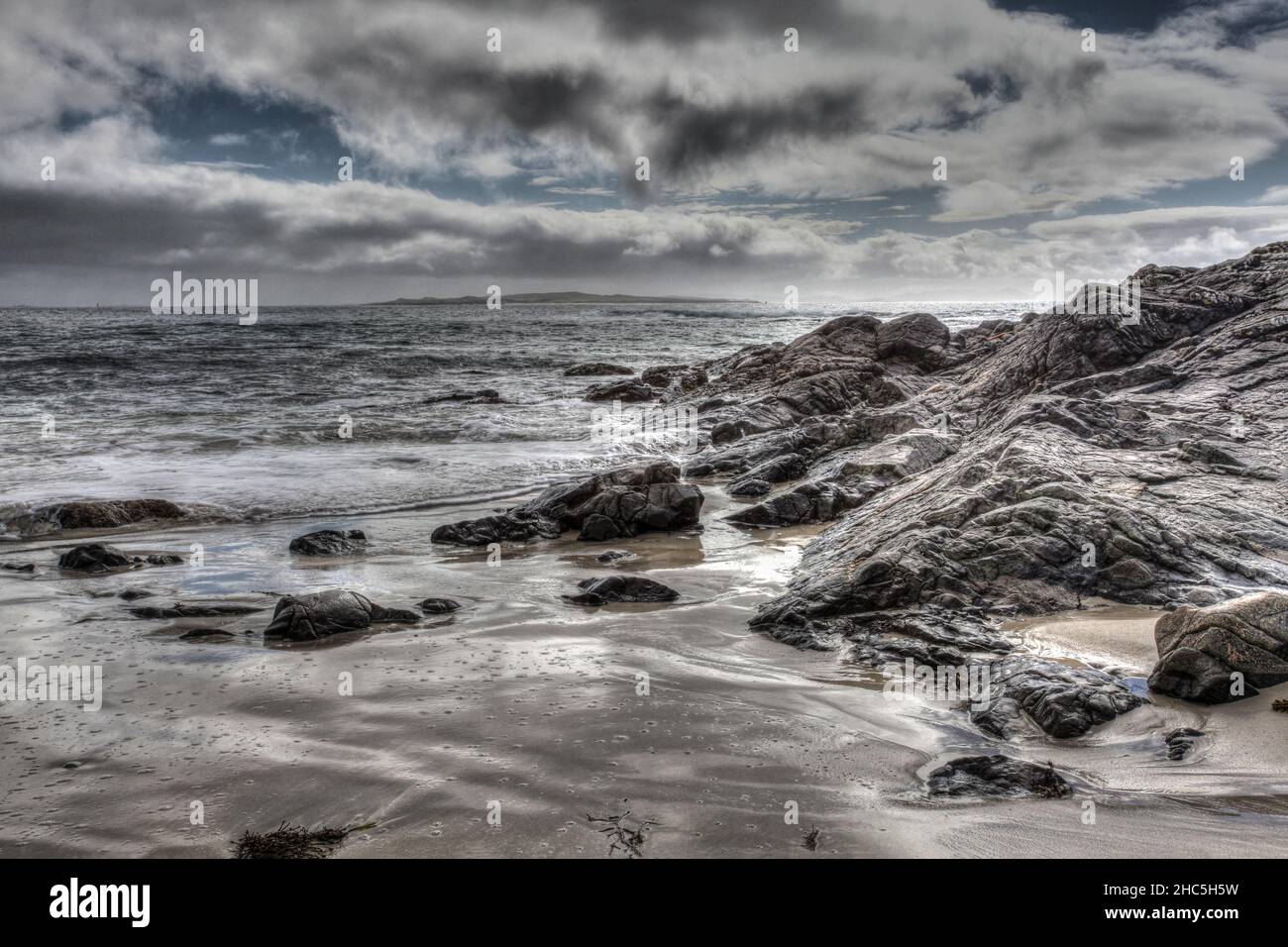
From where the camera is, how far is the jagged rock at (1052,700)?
454 centimetres

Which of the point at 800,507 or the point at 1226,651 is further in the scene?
the point at 800,507

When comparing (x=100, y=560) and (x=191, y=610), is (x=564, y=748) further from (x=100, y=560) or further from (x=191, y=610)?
(x=100, y=560)

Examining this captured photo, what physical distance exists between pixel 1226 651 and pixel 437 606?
5572 mm

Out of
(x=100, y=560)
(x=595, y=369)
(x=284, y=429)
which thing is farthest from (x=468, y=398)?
(x=100, y=560)

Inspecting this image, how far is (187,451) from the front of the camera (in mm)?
16125

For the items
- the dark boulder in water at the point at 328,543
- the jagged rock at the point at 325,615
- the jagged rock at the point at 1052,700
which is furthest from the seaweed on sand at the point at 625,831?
the dark boulder in water at the point at 328,543

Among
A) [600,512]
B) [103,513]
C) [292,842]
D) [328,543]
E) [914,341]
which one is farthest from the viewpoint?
[914,341]

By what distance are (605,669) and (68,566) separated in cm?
604

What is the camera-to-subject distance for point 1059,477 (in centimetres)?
758

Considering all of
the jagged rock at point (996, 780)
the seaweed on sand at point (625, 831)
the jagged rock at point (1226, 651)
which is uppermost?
the jagged rock at point (1226, 651)

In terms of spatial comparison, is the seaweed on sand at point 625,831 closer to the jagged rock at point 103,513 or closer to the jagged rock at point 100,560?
the jagged rock at point 100,560

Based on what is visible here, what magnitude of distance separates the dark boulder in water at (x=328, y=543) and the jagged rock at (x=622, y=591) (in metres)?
3.17
